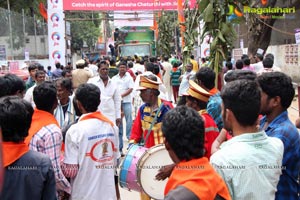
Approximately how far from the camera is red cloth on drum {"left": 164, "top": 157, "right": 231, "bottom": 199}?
199cm

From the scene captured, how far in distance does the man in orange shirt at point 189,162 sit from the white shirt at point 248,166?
6.4 inches

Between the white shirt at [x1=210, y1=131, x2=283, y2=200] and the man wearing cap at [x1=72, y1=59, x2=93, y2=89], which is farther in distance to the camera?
the man wearing cap at [x1=72, y1=59, x2=93, y2=89]

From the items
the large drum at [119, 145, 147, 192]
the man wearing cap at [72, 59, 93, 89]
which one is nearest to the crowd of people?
the large drum at [119, 145, 147, 192]

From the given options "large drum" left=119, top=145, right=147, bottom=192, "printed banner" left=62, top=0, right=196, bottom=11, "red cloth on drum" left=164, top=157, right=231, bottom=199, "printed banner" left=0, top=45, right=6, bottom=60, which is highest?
"printed banner" left=62, top=0, right=196, bottom=11

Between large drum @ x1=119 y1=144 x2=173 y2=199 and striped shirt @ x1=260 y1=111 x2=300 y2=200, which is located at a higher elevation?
striped shirt @ x1=260 y1=111 x2=300 y2=200

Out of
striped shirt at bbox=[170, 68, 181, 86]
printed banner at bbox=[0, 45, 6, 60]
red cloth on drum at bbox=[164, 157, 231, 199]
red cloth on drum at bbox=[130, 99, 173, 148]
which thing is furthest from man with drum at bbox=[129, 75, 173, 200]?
printed banner at bbox=[0, 45, 6, 60]

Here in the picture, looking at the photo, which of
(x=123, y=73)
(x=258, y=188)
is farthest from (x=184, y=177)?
(x=123, y=73)

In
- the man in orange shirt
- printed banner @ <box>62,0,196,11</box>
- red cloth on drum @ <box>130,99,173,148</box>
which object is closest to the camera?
the man in orange shirt

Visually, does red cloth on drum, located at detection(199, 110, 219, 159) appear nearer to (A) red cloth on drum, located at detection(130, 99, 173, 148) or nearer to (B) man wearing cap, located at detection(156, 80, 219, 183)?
(B) man wearing cap, located at detection(156, 80, 219, 183)

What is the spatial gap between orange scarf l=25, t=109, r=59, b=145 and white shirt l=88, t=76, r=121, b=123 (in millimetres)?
3543

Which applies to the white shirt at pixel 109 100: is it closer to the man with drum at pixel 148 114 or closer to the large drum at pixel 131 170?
the man with drum at pixel 148 114

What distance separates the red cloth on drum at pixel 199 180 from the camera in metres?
1.99

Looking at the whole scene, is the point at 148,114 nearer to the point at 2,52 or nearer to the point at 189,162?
the point at 189,162

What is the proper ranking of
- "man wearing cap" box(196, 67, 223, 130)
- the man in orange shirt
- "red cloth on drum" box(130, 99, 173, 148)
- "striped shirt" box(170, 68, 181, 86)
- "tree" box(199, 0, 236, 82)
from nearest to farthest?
the man in orange shirt < "man wearing cap" box(196, 67, 223, 130) < "red cloth on drum" box(130, 99, 173, 148) < "tree" box(199, 0, 236, 82) < "striped shirt" box(170, 68, 181, 86)
